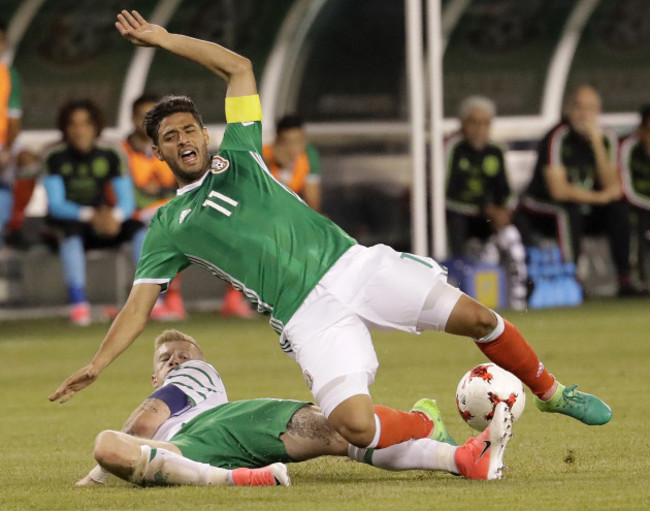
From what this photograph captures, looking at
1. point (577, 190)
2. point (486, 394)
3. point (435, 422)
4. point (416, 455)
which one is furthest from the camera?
point (577, 190)

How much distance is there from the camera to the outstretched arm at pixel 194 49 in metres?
6.16

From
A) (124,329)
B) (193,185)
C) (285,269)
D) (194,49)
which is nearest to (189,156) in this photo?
(193,185)

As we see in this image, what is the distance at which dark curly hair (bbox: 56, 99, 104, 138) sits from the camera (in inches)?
552

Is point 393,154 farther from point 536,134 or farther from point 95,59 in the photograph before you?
point 95,59

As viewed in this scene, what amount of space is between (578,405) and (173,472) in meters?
1.64

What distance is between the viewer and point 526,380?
254 inches

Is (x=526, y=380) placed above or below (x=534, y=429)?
above

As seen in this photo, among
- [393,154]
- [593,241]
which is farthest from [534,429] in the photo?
[393,154]

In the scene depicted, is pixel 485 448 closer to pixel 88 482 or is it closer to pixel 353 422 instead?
pixel 353 422

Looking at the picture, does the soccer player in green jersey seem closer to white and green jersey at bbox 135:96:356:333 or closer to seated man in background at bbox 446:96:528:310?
white and green jersey at bbox 135:96:356:333

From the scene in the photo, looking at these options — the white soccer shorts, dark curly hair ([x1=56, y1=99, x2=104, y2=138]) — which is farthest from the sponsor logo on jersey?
dark curly hair ([x1=56, y1=99, x2=104, y2=138])

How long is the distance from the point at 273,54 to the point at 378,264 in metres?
11.5

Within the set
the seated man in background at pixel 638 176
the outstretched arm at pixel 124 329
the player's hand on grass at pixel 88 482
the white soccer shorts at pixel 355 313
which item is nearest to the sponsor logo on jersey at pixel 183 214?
the outstretched arm at pixel 124 329

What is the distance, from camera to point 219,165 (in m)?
6.36
